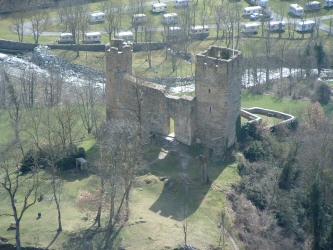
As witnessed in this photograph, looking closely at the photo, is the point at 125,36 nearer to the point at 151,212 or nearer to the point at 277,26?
the point at 277,26

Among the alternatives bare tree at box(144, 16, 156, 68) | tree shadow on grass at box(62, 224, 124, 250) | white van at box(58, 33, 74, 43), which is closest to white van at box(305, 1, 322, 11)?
bare tree at box(144, 16, 156, 68)

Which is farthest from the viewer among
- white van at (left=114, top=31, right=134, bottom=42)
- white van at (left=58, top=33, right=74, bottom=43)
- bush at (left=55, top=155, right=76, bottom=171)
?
white van at (left=114, top=31, right=134, bottom=42)

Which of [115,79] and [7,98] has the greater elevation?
[115,79]

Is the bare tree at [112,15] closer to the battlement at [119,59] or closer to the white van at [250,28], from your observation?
the white van at [250,28]

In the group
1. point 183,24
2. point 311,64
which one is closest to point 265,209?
point 311,64

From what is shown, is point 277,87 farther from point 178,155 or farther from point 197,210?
point 197,210

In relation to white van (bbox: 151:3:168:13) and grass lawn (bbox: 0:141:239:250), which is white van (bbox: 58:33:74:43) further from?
grass lawn (bbox: 0:141:239:250)

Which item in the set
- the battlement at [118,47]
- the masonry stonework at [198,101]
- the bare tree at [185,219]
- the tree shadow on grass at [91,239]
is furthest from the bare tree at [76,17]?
the tree shadow on grass at [91,239]
